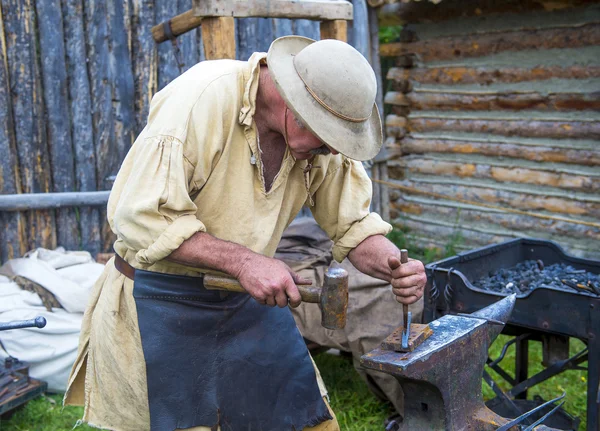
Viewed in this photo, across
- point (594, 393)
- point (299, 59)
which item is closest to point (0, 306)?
point (299, 59)

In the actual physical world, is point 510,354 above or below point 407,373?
below

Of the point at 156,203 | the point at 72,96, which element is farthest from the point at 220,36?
the point at 156,203

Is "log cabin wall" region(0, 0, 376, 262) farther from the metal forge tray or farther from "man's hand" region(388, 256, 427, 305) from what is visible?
"man's hand" region(388, 256, 427, 305)

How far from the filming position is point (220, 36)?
4168 millimetres

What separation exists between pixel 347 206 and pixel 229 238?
0.60 m

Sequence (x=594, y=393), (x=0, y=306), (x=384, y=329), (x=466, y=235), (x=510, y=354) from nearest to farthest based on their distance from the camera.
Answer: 1. (x=594, y=393)
2. (x=384, y=329)
3. (x=0, y=306)
4. (x=510, y=354)
5. (x=466, y=235)

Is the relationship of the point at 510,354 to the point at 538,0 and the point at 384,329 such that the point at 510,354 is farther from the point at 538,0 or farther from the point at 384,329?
the point at 538,0

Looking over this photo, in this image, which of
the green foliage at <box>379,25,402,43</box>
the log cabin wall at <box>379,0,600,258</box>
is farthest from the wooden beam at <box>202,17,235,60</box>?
the green foliage at <box>379,25,402,43</box>

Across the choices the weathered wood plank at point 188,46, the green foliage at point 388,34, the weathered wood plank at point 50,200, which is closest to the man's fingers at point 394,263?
the weathered wood plank at point 50,200

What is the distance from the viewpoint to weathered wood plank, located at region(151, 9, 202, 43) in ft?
14.0

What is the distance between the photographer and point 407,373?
2.22 m

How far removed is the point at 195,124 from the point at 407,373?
43.7 inches

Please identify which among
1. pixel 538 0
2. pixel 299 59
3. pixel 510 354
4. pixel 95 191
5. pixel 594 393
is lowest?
pixel 510 354

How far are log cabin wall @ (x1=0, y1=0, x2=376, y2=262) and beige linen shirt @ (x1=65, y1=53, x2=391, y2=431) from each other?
2.52 m
